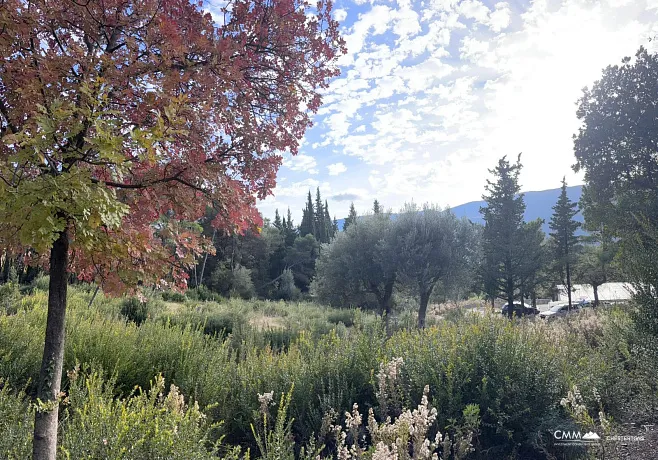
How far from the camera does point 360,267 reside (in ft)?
67.5

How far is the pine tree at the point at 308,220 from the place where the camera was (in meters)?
56.9

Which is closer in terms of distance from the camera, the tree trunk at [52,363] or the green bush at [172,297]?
the tree trunk at [52,363]

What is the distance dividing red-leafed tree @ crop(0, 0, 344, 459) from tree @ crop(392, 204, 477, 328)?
16534 mm

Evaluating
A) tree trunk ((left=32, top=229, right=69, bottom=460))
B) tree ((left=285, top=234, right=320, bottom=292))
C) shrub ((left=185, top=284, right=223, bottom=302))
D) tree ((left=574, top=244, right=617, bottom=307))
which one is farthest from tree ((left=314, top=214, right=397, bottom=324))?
tree ((left=285, top=234, right=320, bottom=292))

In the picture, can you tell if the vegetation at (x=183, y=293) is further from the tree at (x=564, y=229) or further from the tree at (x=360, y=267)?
the tree at (x=564, y=229)

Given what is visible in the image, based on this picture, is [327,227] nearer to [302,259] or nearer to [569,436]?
[302,259]

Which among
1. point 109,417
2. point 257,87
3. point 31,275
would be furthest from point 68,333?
point 31,275

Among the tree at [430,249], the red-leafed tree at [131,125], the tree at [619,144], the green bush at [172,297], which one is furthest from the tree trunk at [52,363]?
the tree at [619,144]

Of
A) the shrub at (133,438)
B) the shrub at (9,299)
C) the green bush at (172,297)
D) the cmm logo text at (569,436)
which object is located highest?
the shrub at (9,299)

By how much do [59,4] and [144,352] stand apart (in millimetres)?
3911

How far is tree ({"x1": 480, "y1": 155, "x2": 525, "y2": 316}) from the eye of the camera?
2442 centimetres

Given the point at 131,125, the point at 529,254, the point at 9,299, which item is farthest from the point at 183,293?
the point at 529,254

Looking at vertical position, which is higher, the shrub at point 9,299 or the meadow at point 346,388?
the shrub at point 9,299

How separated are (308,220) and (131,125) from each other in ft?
182
